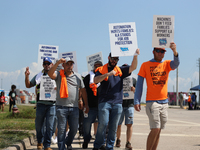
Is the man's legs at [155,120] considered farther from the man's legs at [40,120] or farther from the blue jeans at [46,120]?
the man's legs at [40,120]

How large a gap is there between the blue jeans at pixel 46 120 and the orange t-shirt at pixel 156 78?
242 cm

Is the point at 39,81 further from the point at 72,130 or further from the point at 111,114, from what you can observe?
the point at 111,114

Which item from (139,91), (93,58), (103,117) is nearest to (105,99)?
(103,117)

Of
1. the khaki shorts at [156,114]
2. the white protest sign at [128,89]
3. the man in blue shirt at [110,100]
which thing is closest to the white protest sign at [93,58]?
the white protest sign at [128,89]

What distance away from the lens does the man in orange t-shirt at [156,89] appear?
5.69m

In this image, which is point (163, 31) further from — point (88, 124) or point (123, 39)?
point (88, 124)

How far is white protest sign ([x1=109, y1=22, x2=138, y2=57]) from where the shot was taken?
638cm

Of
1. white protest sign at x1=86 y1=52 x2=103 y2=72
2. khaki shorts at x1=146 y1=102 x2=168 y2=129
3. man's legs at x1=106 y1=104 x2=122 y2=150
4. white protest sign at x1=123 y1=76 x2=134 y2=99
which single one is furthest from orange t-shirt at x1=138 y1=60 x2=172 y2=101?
white protest sign at x1=86 y1=52 x2=103 y2=72

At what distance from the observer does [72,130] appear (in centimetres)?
680

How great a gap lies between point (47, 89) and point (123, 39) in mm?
2159

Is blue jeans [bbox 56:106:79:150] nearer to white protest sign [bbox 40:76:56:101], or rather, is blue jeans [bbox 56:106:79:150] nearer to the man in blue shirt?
the man in blue shirt

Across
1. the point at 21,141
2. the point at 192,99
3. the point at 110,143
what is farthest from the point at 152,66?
the point at 192,99

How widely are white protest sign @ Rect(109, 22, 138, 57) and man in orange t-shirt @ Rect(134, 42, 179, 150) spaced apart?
0.55 m

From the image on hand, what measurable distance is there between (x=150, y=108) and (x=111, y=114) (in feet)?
3.59
